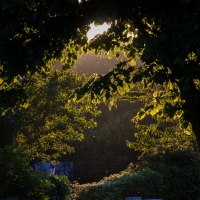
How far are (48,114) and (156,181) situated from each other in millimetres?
4993

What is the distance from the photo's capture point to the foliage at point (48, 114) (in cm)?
1384

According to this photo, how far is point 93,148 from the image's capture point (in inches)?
1130

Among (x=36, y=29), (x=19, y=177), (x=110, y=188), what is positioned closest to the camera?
(x=36, y=29)

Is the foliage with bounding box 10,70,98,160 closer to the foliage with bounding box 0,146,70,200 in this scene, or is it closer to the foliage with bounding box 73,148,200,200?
the foliage with bounding box 73,148,200,200

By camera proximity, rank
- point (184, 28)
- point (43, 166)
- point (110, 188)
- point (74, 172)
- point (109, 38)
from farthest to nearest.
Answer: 1. point (74, 172)
2. point (43, 166)
3. point (110, 188)
4. point (109, 38)
5. point (184, 28)

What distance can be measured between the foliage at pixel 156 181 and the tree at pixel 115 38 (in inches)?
301

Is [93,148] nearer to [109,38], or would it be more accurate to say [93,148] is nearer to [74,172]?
[74,172]

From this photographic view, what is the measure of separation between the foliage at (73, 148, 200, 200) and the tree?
25.1 ft

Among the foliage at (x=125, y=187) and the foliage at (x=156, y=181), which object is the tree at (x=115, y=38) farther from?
the foliage at (x=156, y=181)

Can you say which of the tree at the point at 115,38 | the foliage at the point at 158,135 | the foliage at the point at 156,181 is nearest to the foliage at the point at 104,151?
the foliage at the point at 156,181

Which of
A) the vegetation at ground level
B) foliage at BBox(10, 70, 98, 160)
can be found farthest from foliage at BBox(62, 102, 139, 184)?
the vegetation at ground level

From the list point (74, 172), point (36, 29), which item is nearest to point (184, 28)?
point (36, 29)

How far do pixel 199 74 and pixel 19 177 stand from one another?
16.5ft

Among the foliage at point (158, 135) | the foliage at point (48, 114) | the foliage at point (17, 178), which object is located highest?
the foliage at point (48, 114)
